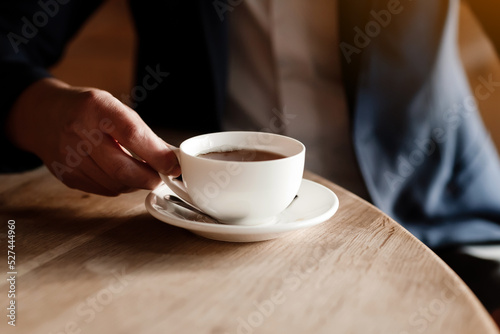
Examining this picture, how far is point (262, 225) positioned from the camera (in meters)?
0.65

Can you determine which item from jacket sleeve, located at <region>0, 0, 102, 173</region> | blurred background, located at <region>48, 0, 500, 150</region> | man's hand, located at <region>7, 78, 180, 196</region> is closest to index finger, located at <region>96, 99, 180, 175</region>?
man's hand, located at <region>7, 78, 180, 196</region>

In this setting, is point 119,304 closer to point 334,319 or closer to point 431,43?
point 334,319

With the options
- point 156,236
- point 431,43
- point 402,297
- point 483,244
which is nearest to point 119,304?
point 156,236

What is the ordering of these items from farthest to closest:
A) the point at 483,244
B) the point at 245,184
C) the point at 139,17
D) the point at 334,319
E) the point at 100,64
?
the point at 100,64 → the point at 139,17 → the point at 483,244 → the point at 245,184 → the point at 334,319

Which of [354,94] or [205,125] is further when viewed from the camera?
[205,125]

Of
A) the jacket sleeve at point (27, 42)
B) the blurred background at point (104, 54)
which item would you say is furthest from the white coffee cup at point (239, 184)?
the blurred background at point (104, 54)

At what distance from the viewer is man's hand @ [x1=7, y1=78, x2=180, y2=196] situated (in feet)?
2.33

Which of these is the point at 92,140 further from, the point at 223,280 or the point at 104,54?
the point at 104,54

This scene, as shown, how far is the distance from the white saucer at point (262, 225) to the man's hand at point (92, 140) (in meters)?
0.05

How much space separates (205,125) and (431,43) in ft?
2.00

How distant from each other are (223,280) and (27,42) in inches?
37.8

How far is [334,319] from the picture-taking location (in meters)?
0.49

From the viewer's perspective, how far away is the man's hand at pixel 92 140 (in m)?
0.71

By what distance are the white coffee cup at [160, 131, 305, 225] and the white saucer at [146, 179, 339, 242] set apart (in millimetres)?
23
